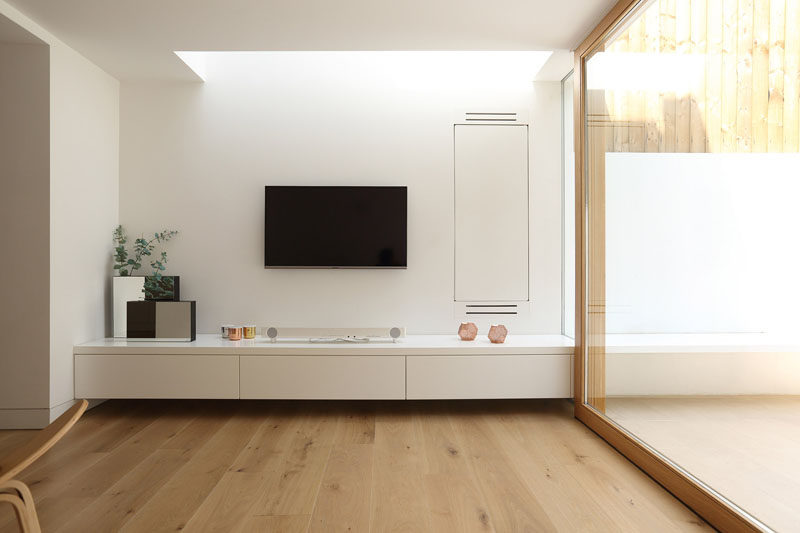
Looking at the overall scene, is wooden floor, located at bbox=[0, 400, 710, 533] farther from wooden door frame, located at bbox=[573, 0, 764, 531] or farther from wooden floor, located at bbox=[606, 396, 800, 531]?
wooden floor, located at bbox=[606, 396, 800, 531]

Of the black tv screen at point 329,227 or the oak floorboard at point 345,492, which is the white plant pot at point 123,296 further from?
the oak floorboard at point 345,492

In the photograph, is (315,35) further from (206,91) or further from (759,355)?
(759,355)

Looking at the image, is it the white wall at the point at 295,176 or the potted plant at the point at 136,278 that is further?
the white wall at the point at 295,176

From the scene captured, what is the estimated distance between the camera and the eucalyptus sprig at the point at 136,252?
14.0 feet

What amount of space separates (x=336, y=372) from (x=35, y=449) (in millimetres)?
2410

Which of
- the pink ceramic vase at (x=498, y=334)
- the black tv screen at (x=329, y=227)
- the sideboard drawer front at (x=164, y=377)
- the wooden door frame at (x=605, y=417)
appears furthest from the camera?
the black tv screen at (x=329, y=227)

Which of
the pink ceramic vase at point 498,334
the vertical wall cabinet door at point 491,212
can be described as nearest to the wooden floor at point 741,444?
the pink ceramic vase at point 498,334

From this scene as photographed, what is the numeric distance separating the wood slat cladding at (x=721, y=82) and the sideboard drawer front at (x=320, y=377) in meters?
2.06

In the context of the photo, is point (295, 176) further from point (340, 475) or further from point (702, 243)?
point (702, 243)

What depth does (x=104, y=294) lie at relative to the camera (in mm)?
4219

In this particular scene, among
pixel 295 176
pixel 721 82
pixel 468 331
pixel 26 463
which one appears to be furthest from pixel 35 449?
pixel 295 176

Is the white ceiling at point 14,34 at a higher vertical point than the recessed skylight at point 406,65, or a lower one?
lower

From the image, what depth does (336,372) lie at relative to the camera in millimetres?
3877

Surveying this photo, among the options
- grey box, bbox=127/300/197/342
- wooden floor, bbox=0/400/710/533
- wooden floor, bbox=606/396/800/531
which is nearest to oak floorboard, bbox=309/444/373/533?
wooden floor, bbox=0/400/710/533
